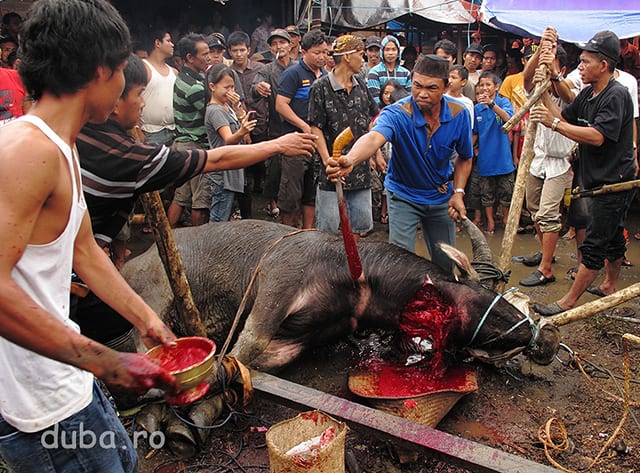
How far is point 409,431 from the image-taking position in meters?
2.93

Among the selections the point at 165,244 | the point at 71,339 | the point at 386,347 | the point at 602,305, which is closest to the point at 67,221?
the point at 71,339

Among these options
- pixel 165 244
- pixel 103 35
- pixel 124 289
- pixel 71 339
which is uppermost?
pixel 103 35

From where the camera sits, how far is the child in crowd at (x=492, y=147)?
7.60m

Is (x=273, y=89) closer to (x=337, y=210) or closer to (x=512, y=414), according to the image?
(x=337, y=210)

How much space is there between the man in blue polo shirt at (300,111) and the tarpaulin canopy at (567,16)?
4.53 metres

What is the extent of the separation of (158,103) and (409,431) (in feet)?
17.6

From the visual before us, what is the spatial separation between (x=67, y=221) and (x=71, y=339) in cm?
38

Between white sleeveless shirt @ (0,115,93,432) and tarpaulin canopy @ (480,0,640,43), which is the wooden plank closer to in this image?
white sleeveless shirt @ (0,115,93,432)

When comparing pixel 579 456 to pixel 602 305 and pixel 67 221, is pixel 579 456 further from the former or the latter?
pixel 67 221

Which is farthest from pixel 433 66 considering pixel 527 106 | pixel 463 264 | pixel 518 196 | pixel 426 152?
pixel 463 264

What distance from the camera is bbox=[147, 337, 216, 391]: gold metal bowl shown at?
207cm

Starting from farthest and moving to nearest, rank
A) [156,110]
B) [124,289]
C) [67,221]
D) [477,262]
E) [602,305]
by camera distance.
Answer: [156,110] → [477,262] → [602,305] → [124,289] → [67,221]

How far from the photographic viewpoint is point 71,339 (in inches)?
62.7

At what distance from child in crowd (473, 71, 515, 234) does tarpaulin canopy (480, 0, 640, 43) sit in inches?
85.9
